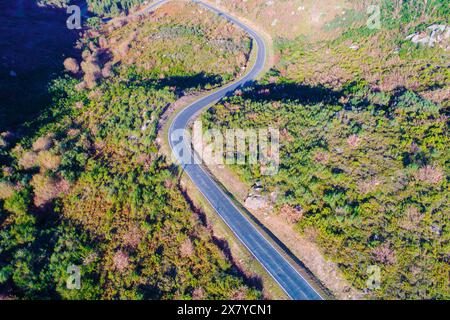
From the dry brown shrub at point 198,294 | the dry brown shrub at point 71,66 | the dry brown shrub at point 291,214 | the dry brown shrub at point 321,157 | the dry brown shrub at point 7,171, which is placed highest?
the dry brown shrub at point 71,66

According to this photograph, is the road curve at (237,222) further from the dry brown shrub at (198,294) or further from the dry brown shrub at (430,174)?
the dry brown shrub at (430,174)

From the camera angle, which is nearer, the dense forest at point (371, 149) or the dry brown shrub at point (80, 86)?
the dense forest at point (371, 149)

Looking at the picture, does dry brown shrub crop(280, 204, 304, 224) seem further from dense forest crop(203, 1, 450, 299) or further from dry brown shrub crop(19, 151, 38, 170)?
dry brown shrub crop(19, 151, 38, 170)

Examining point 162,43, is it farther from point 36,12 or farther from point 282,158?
point 36,12
